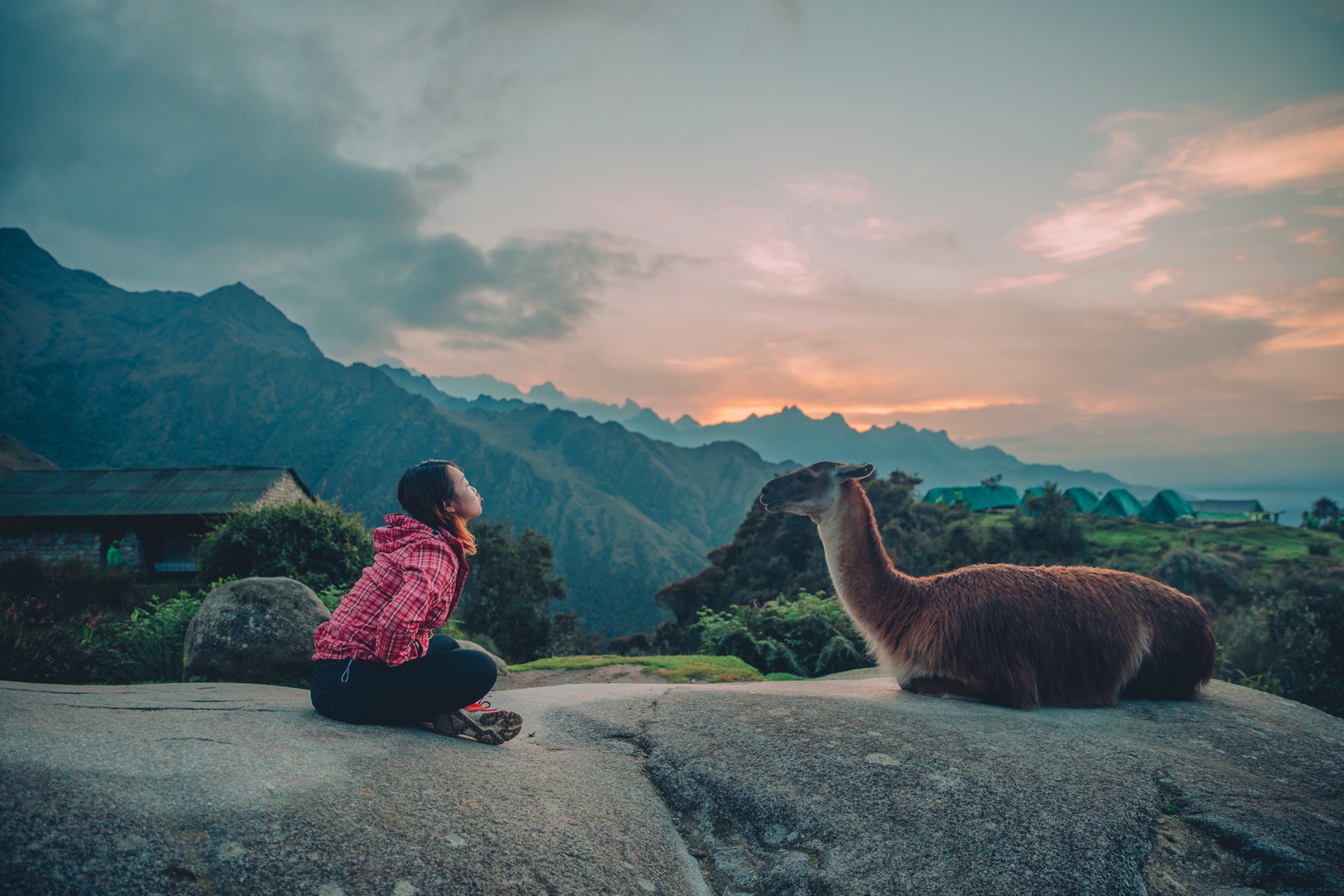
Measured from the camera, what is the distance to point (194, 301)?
494ft

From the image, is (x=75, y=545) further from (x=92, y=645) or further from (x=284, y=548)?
(x=92, y=645)

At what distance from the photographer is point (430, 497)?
412 cm

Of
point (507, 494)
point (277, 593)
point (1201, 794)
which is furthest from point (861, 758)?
point (507, 494)

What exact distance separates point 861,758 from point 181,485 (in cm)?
3458

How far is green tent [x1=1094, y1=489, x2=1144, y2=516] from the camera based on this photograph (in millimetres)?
42906

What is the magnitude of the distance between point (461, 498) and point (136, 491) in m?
33.7

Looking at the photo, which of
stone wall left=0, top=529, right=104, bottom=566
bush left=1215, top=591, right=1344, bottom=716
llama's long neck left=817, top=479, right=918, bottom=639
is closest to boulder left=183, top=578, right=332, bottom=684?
llama's long neck left=817, top=479, right=918, bottom=639

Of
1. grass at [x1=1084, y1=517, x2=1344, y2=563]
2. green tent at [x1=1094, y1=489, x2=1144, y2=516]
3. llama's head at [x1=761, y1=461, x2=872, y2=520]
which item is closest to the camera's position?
llama's head at [x1=761, y1=461, x2=872, y2=520]

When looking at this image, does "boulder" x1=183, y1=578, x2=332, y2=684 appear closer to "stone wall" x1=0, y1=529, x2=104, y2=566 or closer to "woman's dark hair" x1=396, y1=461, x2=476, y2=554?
"woman's dark hair" x1=396, y1=461, x2=476, y2=554

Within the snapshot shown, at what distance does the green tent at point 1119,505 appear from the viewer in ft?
141

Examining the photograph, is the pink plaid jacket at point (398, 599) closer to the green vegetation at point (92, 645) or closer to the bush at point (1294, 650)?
the green vegetation at point (92, 645)

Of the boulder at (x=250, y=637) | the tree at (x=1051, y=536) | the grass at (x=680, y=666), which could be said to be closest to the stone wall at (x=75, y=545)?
the grass at (x=680, y=666)

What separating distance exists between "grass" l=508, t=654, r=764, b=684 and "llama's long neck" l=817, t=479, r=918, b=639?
133 inches

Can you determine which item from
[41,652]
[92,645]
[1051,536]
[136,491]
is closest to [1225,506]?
[1051,536]
